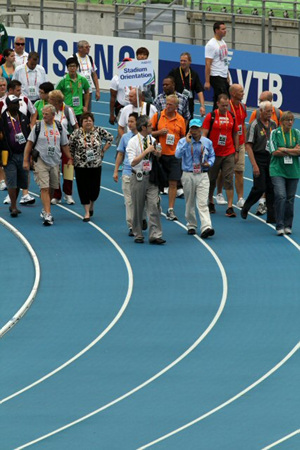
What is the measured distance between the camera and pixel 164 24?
31.1 meters

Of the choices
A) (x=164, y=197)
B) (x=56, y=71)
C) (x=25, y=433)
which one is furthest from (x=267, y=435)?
(x=56, y=71)

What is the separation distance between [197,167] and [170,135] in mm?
856

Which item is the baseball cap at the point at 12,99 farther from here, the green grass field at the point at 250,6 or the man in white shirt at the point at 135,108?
the green grass field at the point at 250,6

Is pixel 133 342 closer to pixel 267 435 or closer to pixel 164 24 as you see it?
pixel 267 435

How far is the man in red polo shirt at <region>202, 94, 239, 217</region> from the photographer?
18438 mm

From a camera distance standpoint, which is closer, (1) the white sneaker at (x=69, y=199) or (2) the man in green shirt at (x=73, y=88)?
(1) the white sneaker at (x=69, y=199)

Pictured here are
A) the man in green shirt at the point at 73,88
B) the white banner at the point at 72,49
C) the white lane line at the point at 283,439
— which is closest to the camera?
the white lane line at the point at 283,439

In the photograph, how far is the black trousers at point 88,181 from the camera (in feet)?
60.3

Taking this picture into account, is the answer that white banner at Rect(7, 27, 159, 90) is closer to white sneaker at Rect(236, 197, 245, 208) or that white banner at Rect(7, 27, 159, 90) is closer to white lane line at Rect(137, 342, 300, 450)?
white sneaker at Rect(236, 197, 245, 208)

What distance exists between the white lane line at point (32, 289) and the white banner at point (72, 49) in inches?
445

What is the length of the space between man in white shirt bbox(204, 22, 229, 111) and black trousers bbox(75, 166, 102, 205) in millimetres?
4700

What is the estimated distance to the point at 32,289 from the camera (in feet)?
51.7

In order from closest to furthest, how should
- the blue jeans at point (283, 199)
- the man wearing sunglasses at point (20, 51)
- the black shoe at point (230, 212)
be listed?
1. the blue jeans at point (283, 199)
2. the black shoe at point (230, 212)
3. the man wearing sunglasses at point (20, 51)

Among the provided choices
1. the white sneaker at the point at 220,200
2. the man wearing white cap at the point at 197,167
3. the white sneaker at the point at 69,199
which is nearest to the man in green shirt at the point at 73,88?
the white sneaker at the point at 69,199
